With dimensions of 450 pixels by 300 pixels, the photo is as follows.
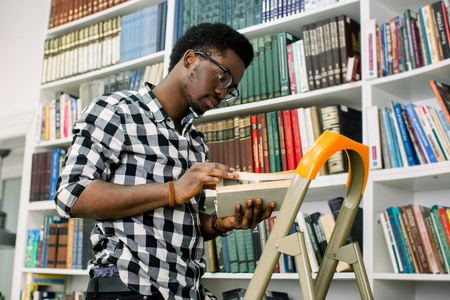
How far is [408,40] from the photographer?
1748mm

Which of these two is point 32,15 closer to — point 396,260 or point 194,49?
point 194,49

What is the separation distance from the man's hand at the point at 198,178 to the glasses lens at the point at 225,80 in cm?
34

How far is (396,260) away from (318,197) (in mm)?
488

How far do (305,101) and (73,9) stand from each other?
1614 mm

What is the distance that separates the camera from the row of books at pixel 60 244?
2469mm

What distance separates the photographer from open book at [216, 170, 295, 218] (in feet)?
3.43

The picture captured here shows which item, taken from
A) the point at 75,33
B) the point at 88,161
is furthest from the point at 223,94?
the point at 75,33

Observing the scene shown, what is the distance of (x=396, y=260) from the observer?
5.51 ft

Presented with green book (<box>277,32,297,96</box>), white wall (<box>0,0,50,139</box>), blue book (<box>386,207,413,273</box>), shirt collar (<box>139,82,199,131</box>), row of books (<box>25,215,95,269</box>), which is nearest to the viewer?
shirt collar (<box>139,82,199,131</box>)

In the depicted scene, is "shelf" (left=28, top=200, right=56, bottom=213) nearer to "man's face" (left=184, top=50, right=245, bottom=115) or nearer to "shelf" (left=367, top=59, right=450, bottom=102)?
"man's face" (left=184, top=50, right=245, bottom=115)

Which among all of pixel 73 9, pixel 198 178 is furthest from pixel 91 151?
pixel 73 9

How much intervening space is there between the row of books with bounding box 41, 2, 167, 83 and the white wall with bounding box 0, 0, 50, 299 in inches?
15.5

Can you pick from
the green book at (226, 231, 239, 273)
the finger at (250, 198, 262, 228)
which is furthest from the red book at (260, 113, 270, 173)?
the finger at (250, 198, 262, 228)

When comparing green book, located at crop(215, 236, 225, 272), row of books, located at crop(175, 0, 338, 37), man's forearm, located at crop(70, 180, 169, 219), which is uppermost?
row of books, located at crop(175, 0, 338, 37)
